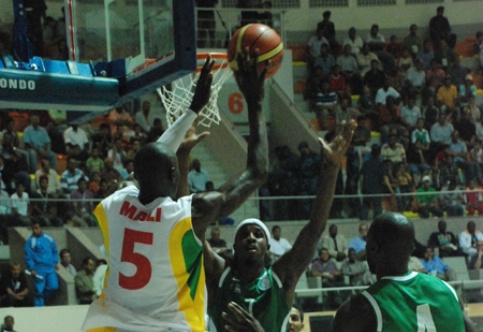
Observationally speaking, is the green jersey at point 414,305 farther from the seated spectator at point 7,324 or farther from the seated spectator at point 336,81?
the seated spectator at point 336,81

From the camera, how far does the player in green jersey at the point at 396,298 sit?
10.4ft

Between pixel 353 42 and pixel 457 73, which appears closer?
pixel 457 73

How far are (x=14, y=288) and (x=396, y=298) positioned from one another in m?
8.26

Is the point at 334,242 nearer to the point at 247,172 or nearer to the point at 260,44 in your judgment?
the point at 260,44

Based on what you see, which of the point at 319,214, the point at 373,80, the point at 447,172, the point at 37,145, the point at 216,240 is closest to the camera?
the point at 319,214

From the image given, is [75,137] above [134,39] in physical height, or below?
below

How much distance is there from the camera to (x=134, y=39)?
566 centimetres

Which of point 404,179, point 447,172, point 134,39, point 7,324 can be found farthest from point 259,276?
point 447,172

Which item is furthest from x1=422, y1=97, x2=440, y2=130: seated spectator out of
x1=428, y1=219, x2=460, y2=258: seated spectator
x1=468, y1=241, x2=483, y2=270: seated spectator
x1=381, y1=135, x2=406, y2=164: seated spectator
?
x1=468, y1=241, x2=483, y2=270: seated spectator

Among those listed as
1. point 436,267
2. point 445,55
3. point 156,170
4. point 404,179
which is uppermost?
point 156,170

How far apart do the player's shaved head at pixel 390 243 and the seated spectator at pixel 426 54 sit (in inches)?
601

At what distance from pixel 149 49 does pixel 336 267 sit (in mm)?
7324

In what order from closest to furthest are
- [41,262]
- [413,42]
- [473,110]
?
[41,262] < [473,110] < [413,42]

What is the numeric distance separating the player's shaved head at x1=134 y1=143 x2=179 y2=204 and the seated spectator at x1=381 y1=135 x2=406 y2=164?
11.9 metres
